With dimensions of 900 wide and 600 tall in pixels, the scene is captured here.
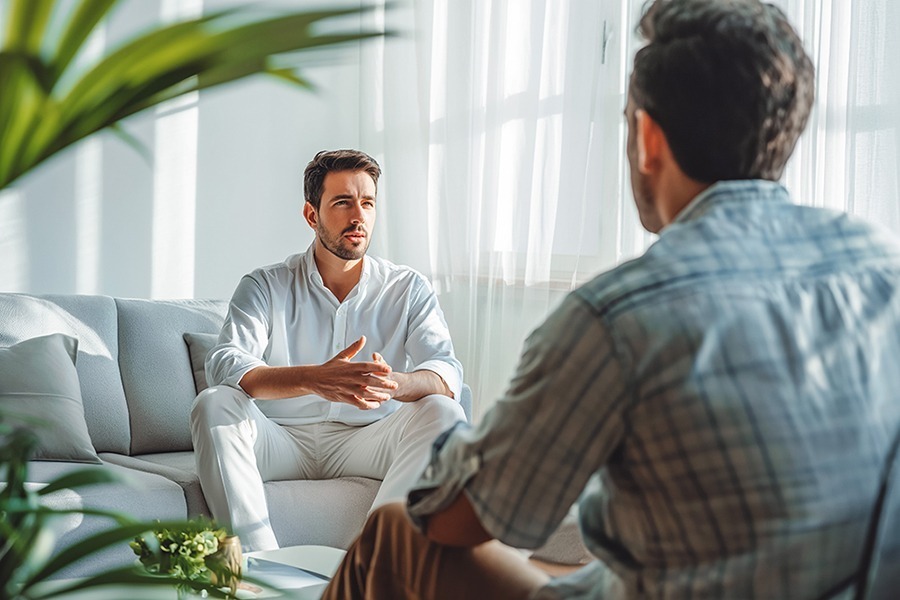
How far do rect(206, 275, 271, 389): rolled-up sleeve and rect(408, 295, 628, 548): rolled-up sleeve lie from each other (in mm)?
1908

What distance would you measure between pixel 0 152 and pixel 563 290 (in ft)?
10.0

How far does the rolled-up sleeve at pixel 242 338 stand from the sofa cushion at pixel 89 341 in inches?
11.9

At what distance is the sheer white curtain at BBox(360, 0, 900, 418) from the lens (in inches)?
103

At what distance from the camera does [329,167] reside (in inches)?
126

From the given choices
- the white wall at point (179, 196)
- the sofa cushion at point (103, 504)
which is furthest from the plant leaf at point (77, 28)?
the white wall at point (179, 196)

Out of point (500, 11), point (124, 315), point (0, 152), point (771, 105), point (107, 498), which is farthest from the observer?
point (500, 11)

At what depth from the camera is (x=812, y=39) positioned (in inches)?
106

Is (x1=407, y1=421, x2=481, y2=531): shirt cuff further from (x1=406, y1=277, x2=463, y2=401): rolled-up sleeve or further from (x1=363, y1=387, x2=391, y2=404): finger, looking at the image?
(x1=406, y1=277, x2=463, y2=401): rolled-up sleeve

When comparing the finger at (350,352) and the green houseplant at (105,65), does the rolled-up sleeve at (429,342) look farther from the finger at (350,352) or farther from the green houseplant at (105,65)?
the green houseplant at (105,65)

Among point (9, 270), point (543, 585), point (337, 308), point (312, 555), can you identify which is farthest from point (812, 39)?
point (9, 270)

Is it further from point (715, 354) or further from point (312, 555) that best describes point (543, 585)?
point (312, 555)

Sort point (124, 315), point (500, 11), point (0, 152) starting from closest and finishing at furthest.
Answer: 1. point (0, 152)
2. point (124, 315)
3. point (500, 11)

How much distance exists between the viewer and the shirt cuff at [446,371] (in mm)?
2906

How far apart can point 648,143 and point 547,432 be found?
0.33m
